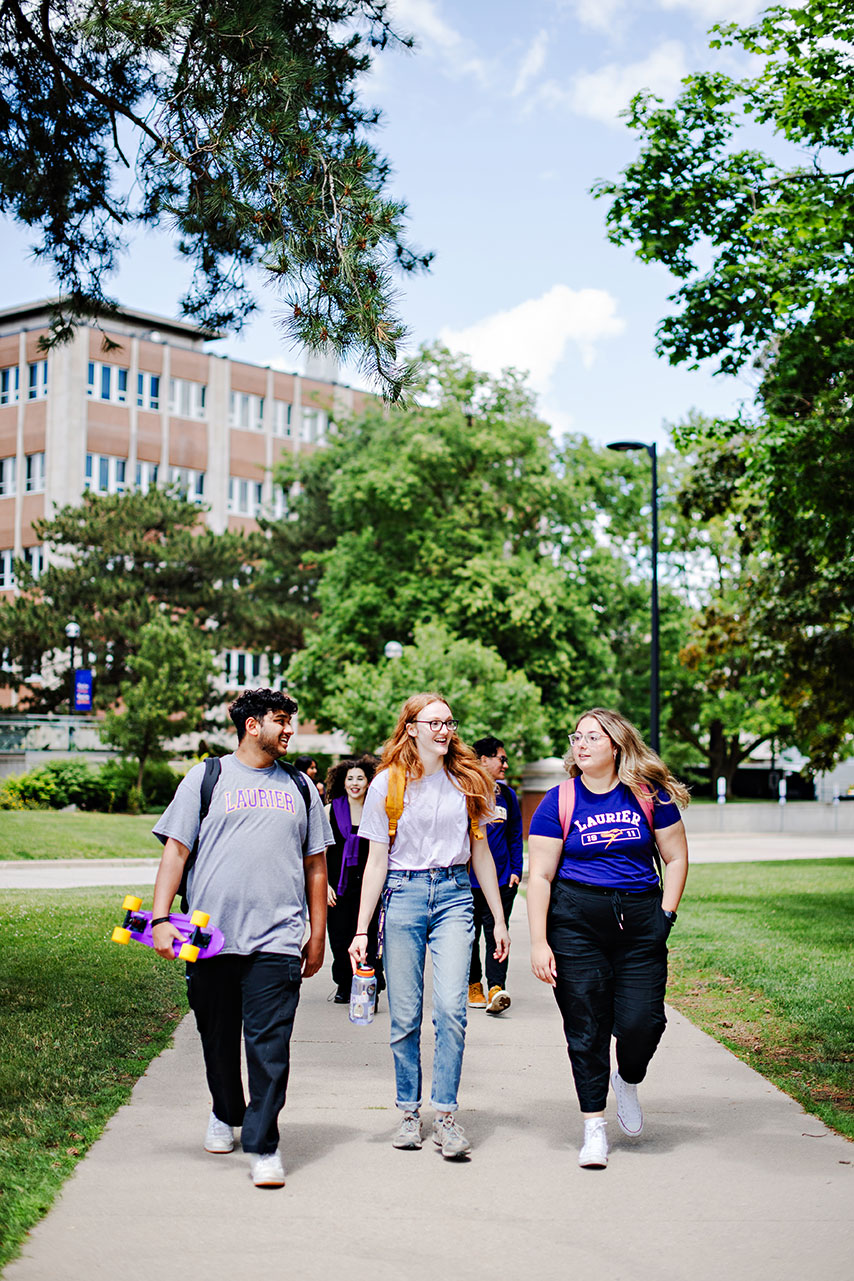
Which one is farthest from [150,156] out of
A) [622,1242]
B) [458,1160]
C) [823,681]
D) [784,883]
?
[823,681]

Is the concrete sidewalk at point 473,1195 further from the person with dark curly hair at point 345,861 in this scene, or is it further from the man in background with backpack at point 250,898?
the person with dark curly hair at point 345,861

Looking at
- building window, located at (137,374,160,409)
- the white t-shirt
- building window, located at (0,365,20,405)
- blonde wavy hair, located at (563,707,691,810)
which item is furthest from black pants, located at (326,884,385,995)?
building window, located at (137,374,160,409)

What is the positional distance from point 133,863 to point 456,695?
31.9ft

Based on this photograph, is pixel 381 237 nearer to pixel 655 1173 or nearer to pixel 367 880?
pixel 367 880

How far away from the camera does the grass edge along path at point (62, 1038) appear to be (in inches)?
206

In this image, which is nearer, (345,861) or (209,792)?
(209,792)

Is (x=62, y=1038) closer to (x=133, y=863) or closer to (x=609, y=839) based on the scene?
(x=609, y=839)

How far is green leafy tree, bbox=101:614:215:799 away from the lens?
36.4 metres

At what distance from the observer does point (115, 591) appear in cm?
4391

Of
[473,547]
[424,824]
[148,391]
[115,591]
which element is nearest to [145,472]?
[148,391]

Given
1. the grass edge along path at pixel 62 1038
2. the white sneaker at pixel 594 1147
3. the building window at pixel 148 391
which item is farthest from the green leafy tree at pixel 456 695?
the building window at pixel 148 391

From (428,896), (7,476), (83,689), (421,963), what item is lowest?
(421,963)

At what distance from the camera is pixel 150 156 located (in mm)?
9633

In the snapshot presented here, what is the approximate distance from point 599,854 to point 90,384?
175ft
